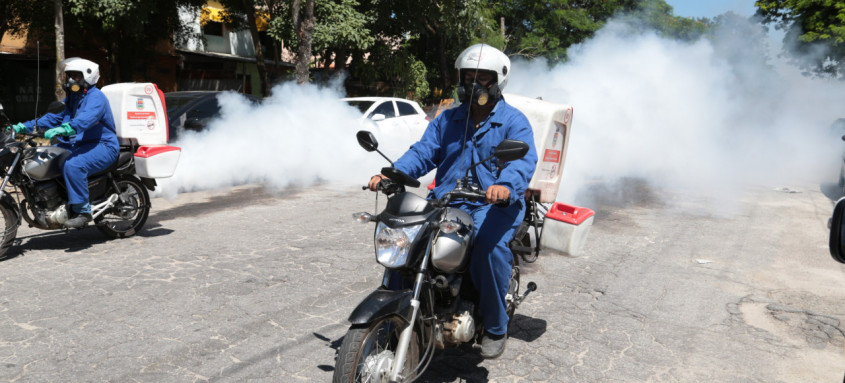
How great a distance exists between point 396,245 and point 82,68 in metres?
4.71

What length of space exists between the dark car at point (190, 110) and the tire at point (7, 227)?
5.24 meters

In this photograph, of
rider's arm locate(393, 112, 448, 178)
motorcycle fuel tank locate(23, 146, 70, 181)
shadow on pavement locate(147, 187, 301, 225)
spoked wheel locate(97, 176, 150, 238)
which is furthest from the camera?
shadow on pavement locate(147, 187, 301, 225)

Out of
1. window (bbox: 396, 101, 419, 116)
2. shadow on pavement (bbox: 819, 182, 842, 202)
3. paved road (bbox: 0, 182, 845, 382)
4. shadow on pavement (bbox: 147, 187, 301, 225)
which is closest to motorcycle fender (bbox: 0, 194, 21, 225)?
paved road (bbox: 0, 182, 845, 382)

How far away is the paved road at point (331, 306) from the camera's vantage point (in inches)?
159

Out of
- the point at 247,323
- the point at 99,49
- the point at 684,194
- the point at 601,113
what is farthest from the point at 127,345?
the point at 99,49

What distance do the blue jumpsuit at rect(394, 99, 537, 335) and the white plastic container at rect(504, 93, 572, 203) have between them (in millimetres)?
1877

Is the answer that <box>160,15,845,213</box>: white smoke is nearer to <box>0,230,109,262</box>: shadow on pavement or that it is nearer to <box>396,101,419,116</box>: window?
<box>396,101,419,116</box>: window

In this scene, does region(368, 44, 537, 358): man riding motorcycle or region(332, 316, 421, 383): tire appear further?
region(368, 44, 537, 358): man riding motorcycle

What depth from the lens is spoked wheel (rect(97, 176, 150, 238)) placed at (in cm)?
686

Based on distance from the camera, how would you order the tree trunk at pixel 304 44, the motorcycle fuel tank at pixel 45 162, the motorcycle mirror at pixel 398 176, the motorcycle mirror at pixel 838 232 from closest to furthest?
the motorcycle mirror at pixel 838 232
the motorcycle mirror at pixel 398 176
the motorcycle fuel tank at pixel 45 162
the tree trunk at pixel 304 44

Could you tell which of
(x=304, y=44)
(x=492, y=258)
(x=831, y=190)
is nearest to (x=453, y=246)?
(x=492, y=258)

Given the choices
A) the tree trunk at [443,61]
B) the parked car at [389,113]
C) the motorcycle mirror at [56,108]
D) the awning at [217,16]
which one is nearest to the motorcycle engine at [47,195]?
the motorcycle mirror at [56,108]

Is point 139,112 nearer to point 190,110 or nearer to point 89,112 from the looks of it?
point 89,112

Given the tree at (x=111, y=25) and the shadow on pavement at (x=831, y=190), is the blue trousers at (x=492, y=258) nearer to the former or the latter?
the shadow on pavement at (x=831, y=190)
